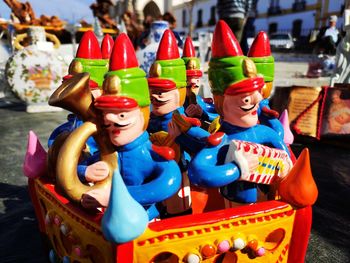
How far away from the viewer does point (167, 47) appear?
2020 mm

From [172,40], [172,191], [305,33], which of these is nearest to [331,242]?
[172,191]

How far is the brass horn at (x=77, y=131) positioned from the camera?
50.3 inches

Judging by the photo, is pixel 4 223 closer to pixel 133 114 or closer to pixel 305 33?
pixel 133 114

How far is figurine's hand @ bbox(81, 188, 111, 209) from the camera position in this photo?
4.34 feet

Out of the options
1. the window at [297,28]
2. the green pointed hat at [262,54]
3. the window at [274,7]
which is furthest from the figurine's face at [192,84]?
the window at [274,7]

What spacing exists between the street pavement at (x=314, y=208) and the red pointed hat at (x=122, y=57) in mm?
1441

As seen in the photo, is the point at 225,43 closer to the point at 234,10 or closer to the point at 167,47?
the point at 167,47

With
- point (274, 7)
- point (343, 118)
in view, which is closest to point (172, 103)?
point (343, 118)

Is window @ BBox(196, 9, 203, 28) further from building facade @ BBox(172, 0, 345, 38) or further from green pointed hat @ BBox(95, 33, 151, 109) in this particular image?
green pointed hat @ BBox(95, 33, 151, 109)

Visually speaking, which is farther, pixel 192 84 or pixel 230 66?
pixel 192 84

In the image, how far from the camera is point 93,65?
6.90 ft

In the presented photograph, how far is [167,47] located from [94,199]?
1083 mm

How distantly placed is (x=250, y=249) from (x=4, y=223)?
1.96m

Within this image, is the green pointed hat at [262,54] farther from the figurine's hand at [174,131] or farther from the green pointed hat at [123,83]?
the green pointed hat at [123,83]
